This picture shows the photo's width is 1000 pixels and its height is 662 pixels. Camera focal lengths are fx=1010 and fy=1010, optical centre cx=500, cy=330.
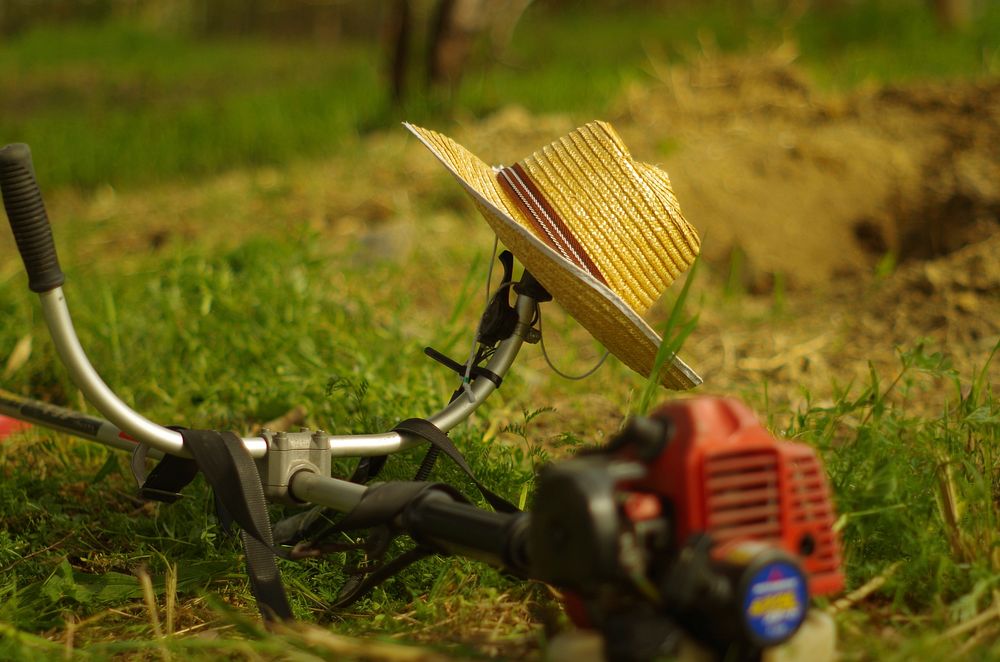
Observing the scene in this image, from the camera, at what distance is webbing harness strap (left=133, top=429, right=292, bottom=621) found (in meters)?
1.70

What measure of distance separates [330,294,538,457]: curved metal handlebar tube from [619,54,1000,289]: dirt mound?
237 cm

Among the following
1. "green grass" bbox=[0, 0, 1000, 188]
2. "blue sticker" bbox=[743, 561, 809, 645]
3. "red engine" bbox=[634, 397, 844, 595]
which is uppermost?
"red engine" bbox=[634, 397, 844, 595]

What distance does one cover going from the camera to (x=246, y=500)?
175cm

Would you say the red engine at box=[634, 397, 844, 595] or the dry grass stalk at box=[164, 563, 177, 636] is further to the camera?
the dry grass stalk at box=[164, 563, 177, 636]

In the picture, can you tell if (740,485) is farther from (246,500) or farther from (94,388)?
(94,388)

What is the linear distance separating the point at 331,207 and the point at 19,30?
1239 centimetres

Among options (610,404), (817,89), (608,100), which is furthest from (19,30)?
(610,404)

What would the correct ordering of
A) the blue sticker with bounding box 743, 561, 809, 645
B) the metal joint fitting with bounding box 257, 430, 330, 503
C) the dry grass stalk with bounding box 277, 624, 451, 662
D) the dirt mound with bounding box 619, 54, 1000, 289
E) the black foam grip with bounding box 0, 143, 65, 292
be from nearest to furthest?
the blue sticker with bounding box 743, 561, 809, 645
the dry grass stalk with bounding box 277, 624, 451, 662
the black foam grip with bounding box 0, 143, 65, 292
the metal joint fitting with bounding box 257, 430, 330, 503
the dirt mound with bounding box 619, 54, 1000, 289

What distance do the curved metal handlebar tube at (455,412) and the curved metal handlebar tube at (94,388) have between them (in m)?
0.17

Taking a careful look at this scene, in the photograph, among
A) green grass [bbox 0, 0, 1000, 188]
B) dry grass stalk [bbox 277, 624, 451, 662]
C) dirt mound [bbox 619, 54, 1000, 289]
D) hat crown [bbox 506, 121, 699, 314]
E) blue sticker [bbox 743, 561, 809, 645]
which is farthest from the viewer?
green grass [bbox 0, 0, 1000, 188]

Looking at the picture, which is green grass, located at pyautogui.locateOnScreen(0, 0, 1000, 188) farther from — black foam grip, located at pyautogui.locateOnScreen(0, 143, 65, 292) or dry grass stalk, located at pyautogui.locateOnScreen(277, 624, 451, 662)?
dry grass stalk, located at pyautogui.locateOnScreen(277, 624, 451, 662)

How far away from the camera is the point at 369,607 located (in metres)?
1.88

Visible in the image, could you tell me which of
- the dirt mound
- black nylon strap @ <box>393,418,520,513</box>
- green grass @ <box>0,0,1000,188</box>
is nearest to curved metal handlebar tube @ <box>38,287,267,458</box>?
black nylon strap @ <box>393,418,520,513</box>

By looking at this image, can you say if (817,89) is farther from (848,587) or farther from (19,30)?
(19,30)
